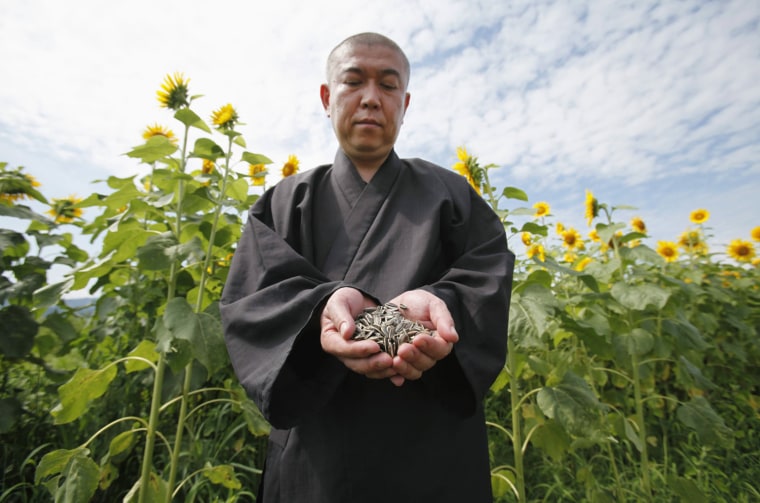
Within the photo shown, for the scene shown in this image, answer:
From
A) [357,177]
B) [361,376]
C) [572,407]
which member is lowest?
[572,407]

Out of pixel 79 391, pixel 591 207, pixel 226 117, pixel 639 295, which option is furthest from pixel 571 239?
pixel 79 391

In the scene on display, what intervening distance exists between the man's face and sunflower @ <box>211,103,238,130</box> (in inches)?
35.2

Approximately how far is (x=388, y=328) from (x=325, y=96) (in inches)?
37.3

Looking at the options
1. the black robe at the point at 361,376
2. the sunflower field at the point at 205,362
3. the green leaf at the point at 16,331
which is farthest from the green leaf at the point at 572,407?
the green leaf at the point at 16,331

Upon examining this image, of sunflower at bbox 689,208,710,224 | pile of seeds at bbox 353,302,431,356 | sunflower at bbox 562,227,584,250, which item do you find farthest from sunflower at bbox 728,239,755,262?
pile of seeds at bbox 353,302,431,356

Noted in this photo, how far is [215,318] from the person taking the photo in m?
1.59

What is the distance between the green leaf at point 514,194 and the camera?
1972mm

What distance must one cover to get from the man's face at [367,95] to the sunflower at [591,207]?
1723 mm

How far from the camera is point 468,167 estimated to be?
6.98ft

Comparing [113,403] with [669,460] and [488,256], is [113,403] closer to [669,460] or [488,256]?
[488,256]

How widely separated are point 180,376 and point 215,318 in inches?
15.8

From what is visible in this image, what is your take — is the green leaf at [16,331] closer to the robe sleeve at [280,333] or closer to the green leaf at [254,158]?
the green leaf at [254,158]

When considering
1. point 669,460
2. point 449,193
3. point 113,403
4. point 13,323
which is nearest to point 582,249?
point 669,460

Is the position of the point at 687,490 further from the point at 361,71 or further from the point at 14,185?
the point at 14,185
